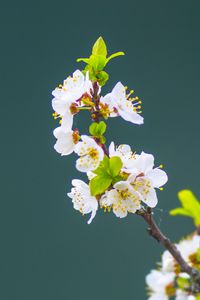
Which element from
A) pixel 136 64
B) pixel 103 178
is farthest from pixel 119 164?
pixel 136 64

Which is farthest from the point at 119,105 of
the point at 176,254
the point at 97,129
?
the point at 176,254

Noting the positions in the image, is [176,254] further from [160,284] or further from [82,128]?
[82,128]

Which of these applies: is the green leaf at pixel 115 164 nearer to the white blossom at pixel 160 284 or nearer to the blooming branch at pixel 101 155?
the blooming branch at pixel 101 155

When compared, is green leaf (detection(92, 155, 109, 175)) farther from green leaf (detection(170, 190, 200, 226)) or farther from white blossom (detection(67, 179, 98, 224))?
green leaf (detection(170, 190, 200, 226))

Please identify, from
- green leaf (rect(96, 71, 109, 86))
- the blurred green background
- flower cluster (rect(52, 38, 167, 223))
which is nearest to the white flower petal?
flower cluster (rect(52, 38, 167, 223))

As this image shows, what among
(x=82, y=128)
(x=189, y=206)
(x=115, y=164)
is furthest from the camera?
(x=82, y=128)

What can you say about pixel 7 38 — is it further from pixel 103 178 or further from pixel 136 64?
pixel 103 178
